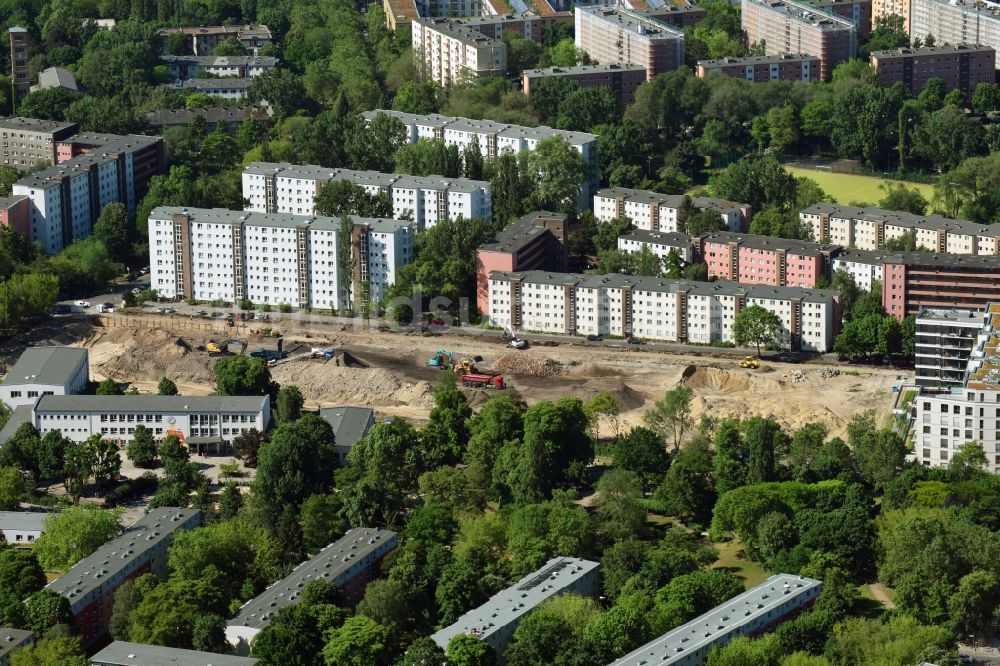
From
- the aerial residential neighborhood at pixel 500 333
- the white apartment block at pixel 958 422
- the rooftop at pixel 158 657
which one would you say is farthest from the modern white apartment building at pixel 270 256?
the rooftop at pixel 158 657

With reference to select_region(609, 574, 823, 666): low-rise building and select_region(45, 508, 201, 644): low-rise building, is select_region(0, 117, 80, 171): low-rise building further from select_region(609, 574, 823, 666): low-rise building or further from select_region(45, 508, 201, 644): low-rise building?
select_region(609, 574, 823, 666): low-rise building

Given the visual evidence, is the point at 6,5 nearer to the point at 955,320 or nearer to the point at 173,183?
the point at 173,183

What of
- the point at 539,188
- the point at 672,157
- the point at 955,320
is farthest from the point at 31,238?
the point at 955,320

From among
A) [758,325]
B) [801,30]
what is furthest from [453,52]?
[758,325]

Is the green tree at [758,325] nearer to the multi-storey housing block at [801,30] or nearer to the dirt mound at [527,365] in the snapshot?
the dirt mound at [527,365]

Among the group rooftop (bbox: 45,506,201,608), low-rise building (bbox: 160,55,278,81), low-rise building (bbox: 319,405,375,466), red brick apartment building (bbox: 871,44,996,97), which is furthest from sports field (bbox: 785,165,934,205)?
rooftop (bbox: 45,506,201,608)

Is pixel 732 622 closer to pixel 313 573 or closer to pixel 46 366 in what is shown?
pixel 313 573
